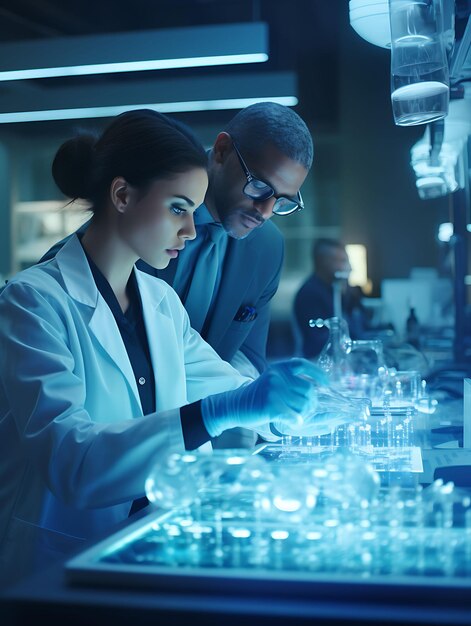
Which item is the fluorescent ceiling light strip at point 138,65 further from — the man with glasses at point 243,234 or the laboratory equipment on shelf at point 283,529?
the laboratory equipment on shelf at point 283,529

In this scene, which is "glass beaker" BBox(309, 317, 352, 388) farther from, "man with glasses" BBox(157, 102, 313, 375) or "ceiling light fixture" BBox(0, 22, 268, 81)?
"ceiling light fixture" BBox(0, 22, 268, 81)

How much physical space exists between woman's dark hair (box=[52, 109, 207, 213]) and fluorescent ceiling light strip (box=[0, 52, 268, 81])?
8.33 feet

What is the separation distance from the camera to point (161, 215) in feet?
5.53

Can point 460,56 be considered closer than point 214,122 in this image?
Yes

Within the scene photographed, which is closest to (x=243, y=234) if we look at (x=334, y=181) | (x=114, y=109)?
(x=114, y=109)

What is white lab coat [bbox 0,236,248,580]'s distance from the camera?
132 cm

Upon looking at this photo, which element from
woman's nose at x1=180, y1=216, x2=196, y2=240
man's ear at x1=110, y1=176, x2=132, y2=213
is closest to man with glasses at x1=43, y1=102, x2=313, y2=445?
man's ear at x1=110, y1=176, x2=132, y2=213

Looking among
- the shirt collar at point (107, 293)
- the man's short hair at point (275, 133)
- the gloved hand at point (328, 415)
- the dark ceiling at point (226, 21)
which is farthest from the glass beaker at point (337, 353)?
the dark ceiling at point (226, 21)

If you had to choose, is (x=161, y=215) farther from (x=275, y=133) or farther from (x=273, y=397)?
(x=275, y=133)

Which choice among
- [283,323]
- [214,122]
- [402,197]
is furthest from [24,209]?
[402,197]

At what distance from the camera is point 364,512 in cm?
102

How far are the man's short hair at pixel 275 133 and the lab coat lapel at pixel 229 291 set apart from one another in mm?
459

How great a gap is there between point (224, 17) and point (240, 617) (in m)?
6.11

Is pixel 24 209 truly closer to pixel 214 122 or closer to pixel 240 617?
pixel 214 122
